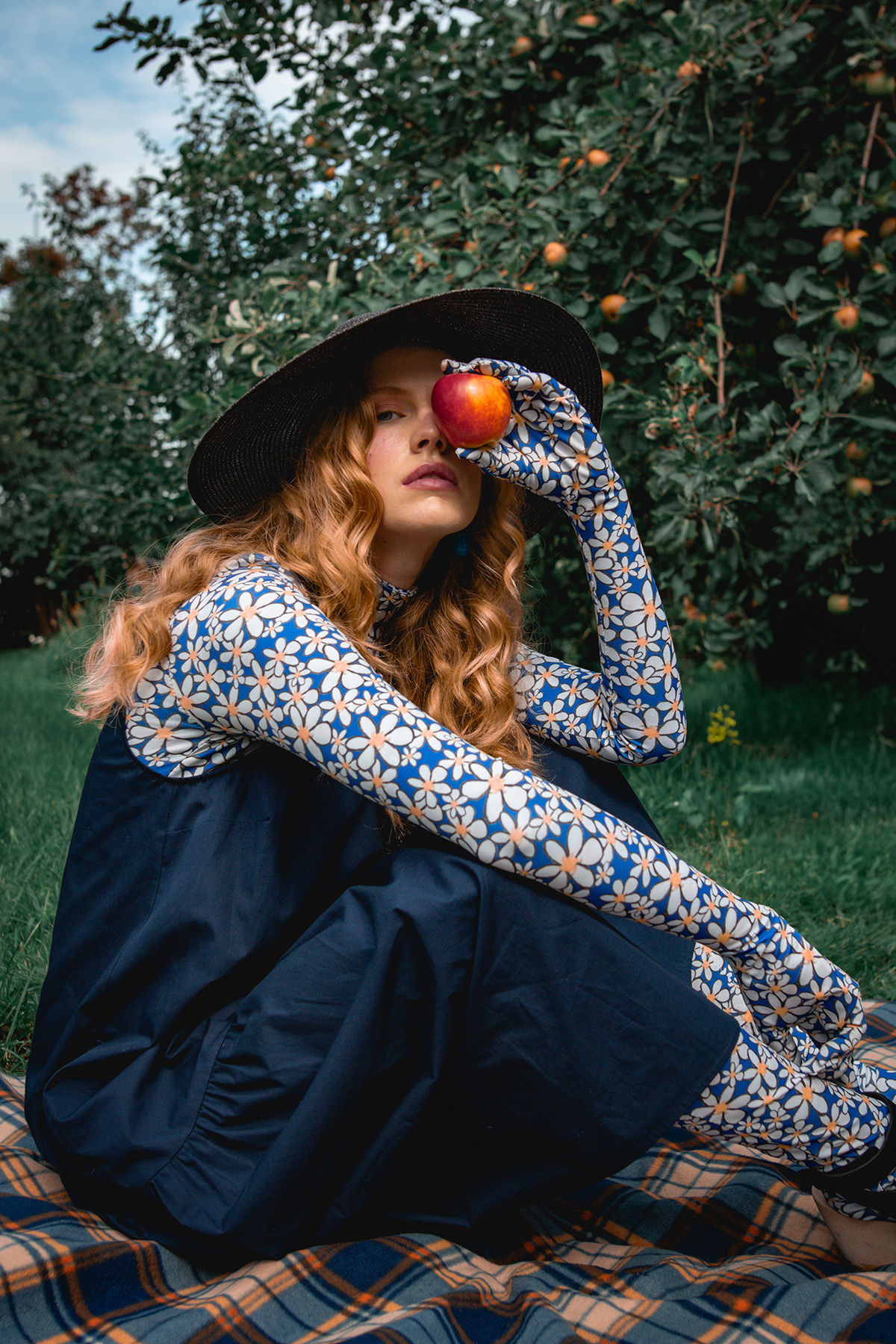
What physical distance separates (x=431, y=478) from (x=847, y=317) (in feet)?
4.68

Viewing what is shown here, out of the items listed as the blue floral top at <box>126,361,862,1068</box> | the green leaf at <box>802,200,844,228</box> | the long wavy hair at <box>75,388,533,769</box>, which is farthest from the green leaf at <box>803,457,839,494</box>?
the blue floral top at <box>126,361,862,1068</box>

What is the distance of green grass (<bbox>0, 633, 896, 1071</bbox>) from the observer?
2.04 metres

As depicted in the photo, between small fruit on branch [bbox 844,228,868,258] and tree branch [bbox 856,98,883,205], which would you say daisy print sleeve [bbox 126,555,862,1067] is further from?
tree branch [bbox 856,98,883,205]

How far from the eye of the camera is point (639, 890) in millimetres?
1148

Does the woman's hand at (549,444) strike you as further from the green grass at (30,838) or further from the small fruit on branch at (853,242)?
the small fruit on branch at (853,242)

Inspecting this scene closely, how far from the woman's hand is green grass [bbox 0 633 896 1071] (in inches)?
30.7

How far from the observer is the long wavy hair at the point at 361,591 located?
1.39 metres

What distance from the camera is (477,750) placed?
1185mm

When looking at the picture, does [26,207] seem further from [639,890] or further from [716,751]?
[639,890]

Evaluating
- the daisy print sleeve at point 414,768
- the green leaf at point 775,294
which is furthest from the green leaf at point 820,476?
the daisy print sleeve at point 414,768

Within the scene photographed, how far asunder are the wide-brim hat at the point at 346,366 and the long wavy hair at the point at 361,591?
38 millimetres

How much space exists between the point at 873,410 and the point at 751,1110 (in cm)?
188

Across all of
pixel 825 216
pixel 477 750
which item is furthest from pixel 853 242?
pixel 477 750

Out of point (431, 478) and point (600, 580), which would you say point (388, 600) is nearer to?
point (431, 478)
